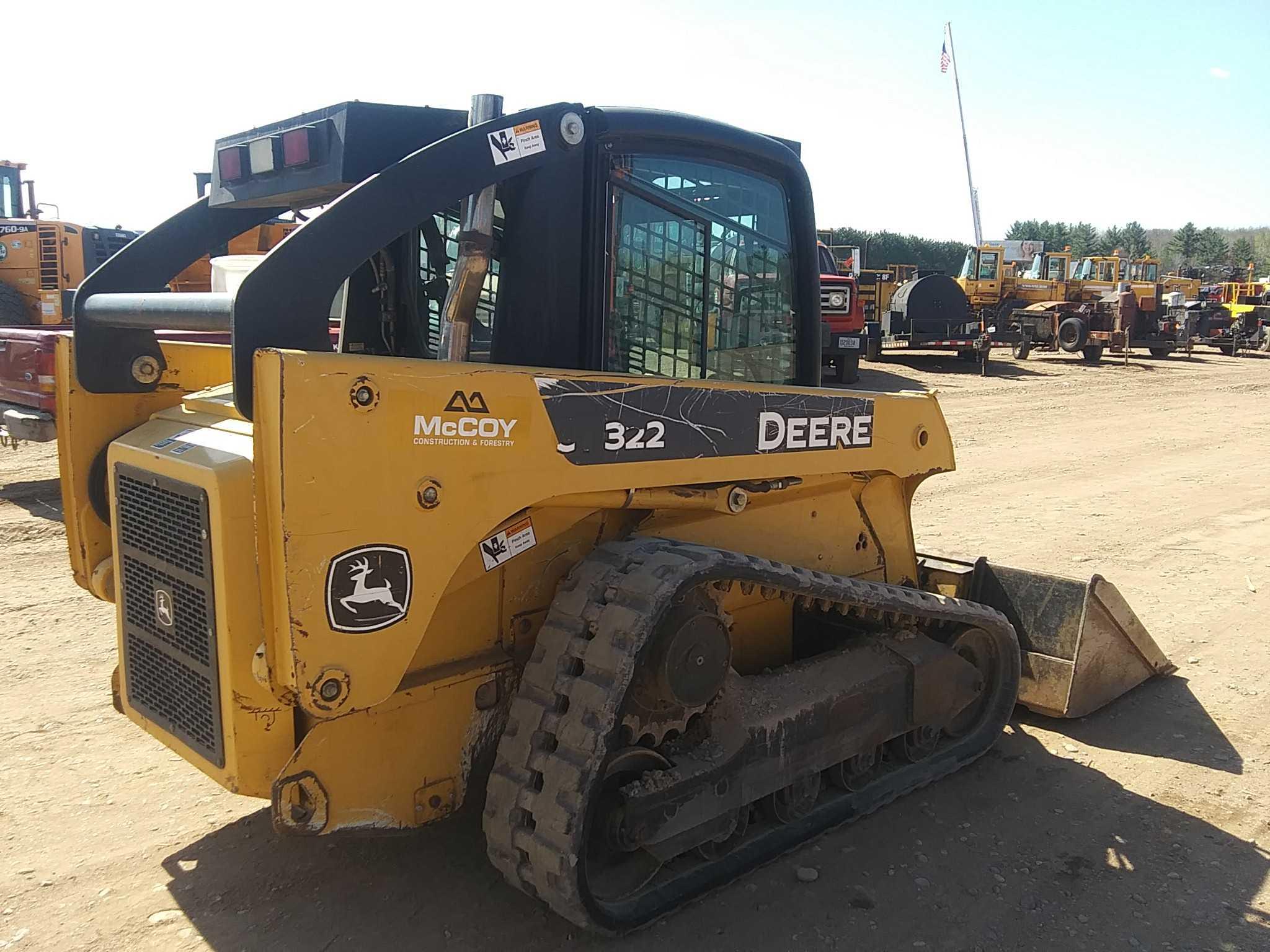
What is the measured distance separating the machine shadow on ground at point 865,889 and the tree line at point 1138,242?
257 ft

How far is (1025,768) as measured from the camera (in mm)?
4234

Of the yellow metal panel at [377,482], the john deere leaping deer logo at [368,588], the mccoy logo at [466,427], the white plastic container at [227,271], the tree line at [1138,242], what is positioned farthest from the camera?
the tree line at [1138,242]

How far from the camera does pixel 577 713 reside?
9.09ft

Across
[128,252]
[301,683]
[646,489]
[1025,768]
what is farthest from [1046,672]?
[128,252]

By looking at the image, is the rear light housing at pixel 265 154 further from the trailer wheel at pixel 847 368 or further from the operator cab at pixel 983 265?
the operator cab at pixel 983 265

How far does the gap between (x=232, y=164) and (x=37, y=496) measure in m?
6.43

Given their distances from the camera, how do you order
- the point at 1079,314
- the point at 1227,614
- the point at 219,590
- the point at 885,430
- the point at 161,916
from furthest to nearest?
the point at 1079,314, the point at 1227,614, the point at 885,430, the point at 161,916, the point at 219,590

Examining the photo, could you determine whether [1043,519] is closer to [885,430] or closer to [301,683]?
[885,430]

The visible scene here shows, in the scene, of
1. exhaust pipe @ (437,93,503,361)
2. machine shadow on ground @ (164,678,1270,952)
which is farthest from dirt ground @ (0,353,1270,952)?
exhaust pipe @ (437,93,503,361)

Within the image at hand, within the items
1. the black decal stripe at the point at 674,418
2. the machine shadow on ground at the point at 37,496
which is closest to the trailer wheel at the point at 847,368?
the machine shadow on ground at the point at 37,496

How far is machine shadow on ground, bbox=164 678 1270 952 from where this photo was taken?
119 inches

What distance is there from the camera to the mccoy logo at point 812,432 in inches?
134

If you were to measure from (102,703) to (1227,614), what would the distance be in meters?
→ 6.22

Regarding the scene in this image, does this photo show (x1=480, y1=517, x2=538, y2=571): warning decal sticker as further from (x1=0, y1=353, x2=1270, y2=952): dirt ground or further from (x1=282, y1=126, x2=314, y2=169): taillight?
(x1=282, y1=126, x2=314, y2=169): taillight
